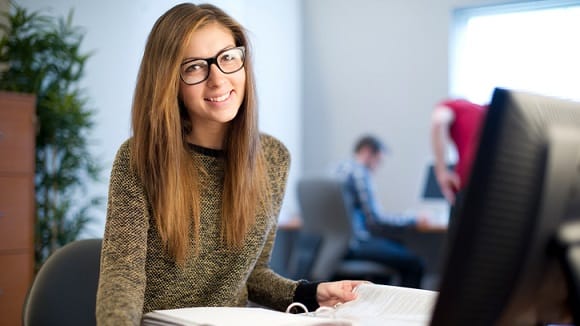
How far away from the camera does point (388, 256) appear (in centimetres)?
494

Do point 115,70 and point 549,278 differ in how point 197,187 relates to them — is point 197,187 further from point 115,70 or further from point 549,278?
point 115,70

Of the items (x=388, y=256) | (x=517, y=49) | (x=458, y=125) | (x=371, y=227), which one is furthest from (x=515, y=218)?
(x=517, y=49)

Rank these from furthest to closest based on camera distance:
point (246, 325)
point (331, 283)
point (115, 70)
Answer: point (115, 70) < point (331, 283) < point (246, 325)

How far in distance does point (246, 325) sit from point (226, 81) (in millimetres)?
542

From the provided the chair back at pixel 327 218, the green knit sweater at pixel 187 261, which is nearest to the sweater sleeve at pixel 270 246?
the green knit sweater at pixel 187 261

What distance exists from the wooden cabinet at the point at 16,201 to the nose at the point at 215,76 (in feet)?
7.10

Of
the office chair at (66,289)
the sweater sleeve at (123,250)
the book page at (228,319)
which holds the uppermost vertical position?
the sweater sleeve at (123,250)

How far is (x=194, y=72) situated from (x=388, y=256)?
3.88 m

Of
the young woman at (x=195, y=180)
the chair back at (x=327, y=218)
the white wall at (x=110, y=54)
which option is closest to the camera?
the young woman at (x=195, y=180)

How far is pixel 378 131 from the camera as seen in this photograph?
6.38 m

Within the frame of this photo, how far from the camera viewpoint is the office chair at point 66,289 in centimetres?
131

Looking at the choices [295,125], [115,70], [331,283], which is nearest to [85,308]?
[331,283]

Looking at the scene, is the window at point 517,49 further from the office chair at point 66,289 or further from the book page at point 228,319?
the book page at point 228,319

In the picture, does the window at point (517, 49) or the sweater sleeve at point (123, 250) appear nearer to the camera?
the sweater sleeve at point (123, 250)
